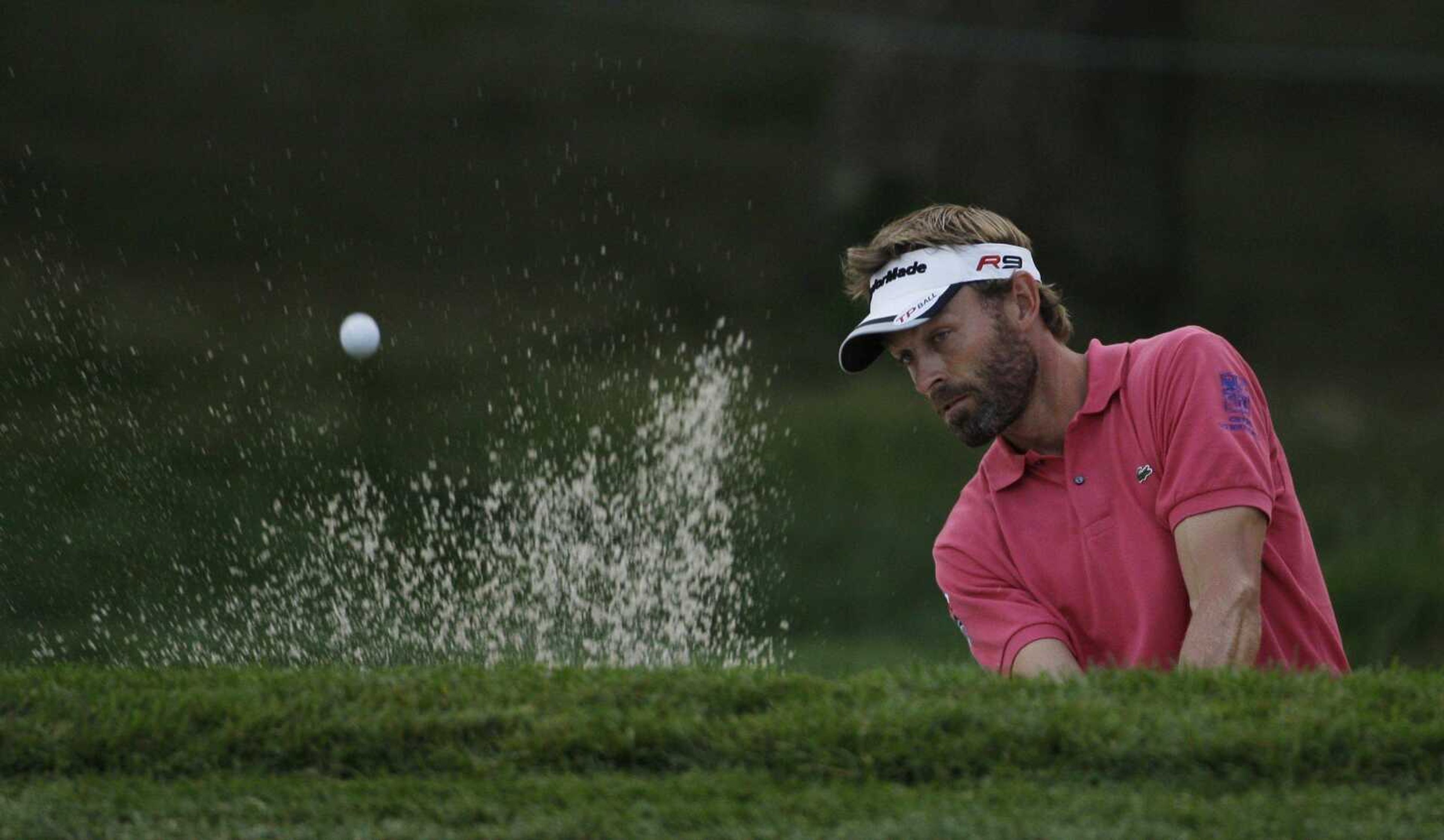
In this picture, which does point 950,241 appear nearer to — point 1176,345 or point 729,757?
point 1176,345

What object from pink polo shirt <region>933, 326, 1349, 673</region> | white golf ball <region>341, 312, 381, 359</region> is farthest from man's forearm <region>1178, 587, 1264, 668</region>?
white golf ball <region>341, 312, 381, 359</region>

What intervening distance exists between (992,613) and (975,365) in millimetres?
623

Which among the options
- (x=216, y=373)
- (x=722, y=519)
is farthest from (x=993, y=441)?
(x=216, y=373)

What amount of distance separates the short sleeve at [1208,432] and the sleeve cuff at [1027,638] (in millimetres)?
414

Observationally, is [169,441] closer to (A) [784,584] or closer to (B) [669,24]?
(A) [784,584]

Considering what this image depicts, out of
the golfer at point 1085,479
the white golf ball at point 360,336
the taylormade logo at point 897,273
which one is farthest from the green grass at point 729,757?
the white golf ball at point 360,336

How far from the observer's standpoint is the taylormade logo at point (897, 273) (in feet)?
16.4

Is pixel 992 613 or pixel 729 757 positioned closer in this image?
pixel 729 757

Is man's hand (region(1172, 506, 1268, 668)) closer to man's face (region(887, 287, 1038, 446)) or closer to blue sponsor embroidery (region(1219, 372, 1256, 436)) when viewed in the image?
blue sponsor embroidery (region(1219, 372, 1256, 436))

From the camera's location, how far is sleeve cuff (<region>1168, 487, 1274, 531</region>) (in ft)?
14.7

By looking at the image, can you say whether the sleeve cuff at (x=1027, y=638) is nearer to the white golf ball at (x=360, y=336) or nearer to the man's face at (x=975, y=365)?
the man's face at (x=975, y=365)

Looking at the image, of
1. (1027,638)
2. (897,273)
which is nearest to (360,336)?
(897,273)

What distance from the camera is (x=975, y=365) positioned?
16.2ft

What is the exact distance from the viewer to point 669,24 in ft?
70.4
